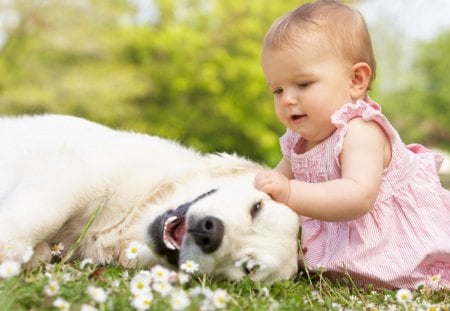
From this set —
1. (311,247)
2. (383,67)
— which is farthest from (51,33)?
(311,247)

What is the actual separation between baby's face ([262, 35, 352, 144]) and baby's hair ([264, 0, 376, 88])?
0.04 metres

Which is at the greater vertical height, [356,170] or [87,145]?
[356,170]

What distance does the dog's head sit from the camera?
3137 mm

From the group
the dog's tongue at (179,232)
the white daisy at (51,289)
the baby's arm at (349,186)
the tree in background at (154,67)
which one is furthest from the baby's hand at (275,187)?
the tree in background at (154,67)

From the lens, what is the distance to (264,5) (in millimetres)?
22766

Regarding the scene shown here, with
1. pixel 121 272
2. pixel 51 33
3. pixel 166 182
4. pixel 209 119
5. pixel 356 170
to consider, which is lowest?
pixel 209 119

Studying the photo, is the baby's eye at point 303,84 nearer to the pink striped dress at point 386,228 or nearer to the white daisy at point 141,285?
the pink striped dress at point 386,228

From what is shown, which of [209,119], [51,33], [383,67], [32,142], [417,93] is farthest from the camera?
[417,93]

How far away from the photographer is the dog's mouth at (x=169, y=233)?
3361 millimetres

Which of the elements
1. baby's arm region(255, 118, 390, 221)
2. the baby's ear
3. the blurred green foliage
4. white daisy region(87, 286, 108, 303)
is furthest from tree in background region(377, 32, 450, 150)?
white daisy region(87, 286, 108, 303)

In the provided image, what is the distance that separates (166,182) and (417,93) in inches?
1514

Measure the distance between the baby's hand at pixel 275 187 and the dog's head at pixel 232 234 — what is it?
4 cm

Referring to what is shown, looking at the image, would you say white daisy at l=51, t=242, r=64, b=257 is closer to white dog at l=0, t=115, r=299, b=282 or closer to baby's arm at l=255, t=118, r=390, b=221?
white dog at l=0, t=115, r=299, b=282

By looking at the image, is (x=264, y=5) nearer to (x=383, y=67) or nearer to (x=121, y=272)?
(x=383, y=67)
